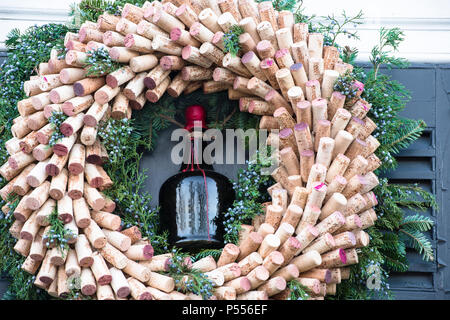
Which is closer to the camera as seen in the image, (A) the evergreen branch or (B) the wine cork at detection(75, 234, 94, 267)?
(B) the wine cork at detection(75, 234, 94, 267)

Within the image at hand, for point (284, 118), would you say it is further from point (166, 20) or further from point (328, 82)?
point (166, 20)

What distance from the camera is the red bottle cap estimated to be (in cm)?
227

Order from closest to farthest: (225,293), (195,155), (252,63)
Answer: (225,293) < (252,63) < (195,155)

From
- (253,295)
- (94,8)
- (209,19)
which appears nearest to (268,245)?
(253,295)

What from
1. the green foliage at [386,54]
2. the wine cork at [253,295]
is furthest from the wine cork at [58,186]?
the green foliage at [386,54]

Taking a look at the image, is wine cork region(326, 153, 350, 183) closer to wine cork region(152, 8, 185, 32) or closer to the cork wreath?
the cork wreath

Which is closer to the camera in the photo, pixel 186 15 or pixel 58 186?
pixel 58 186

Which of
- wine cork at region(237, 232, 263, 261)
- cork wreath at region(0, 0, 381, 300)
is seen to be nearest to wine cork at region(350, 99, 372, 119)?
cork wreath at region(0, 0, 381, 300)

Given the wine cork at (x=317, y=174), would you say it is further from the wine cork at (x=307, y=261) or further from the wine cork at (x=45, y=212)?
the wine cork at (x=45, y=212)

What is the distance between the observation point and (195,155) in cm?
225

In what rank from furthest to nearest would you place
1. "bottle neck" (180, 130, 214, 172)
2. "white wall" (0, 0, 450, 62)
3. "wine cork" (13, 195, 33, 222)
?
1. "white wall" (0, 0, 450, 62)
2. "bottle neck" (180, 130, 214, 172)
3. "wine cork" (13, 195, 33, 222)

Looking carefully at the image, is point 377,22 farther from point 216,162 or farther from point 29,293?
point 29,293

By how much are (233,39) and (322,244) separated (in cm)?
78

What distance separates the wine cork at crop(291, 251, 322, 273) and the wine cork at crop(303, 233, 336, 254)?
0.10ft
